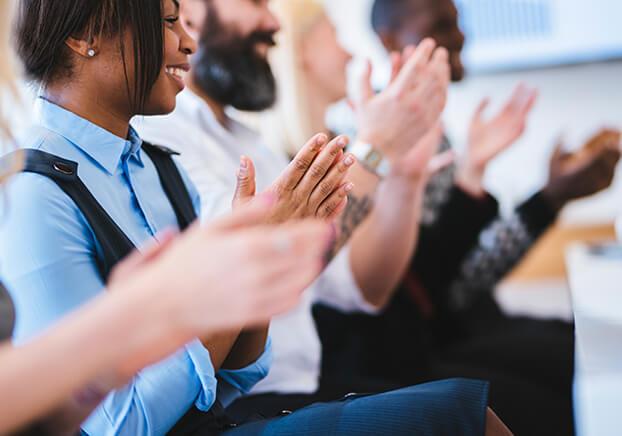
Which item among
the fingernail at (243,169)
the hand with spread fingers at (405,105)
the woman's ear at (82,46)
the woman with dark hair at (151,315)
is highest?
the woman's ear at (82,46)

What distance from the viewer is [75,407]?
0.53 meters

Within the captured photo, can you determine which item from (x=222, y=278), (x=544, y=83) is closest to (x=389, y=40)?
(x=544, y=83)

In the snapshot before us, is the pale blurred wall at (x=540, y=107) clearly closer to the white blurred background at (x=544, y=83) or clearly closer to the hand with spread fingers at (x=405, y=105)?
the white blurred background at (x=544, y=83)

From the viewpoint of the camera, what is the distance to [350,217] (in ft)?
3.87

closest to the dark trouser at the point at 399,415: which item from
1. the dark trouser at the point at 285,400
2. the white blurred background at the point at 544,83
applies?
the dark trouser at the point at 285,400

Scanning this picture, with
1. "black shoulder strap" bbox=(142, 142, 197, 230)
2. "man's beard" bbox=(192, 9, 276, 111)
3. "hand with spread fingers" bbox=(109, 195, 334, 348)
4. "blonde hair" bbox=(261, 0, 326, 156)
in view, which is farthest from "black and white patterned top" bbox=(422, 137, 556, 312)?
"hand with spread fingers" bbox=(109, 195, 334, 348)

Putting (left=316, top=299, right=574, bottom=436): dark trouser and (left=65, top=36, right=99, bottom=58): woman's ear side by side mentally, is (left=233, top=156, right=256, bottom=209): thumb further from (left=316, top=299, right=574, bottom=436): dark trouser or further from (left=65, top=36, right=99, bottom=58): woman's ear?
(left=316, top=299, right=574, bottom=436): dark trouser

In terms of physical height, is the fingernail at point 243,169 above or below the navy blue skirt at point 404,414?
above

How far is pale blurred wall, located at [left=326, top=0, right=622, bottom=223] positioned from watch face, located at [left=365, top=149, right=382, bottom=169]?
1.70m

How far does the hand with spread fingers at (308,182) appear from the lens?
0.77 m

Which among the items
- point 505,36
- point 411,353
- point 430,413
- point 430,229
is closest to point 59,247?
point 430,413

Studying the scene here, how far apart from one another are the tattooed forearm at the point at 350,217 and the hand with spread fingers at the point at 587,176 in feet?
2.16

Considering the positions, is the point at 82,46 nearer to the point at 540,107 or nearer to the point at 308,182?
the point at 308,182

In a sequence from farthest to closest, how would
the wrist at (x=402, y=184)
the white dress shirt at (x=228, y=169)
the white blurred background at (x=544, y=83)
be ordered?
the white blurred background at (x=544, y=83) → the wrist at (x=402, y=184) → the white dress shirt at (x=228, y=169)
